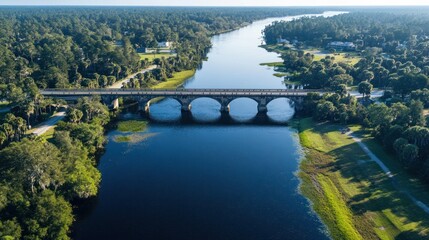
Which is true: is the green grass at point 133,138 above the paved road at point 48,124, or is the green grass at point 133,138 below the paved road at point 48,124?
below

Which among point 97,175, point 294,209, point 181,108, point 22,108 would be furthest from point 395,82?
point 22,108

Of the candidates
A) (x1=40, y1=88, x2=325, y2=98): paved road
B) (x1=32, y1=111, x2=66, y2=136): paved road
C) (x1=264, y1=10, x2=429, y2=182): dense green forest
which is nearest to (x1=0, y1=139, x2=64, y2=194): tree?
(x1=32, y1=111, x2=66, y2=136): paved road

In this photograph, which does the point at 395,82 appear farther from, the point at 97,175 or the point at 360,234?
the point at 97,175

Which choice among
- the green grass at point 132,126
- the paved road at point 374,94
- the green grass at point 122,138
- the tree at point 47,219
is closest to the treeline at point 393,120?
the paved road at point 374,94

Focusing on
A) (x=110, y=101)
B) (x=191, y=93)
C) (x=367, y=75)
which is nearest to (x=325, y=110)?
(x=191, y=93)

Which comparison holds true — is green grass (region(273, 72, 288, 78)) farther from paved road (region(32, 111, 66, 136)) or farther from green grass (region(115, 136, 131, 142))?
paved road (region(32, 111, 66, 136))

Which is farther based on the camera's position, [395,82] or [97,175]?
[395,82]

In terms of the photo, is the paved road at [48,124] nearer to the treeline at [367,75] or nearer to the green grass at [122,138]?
the green grass at [122,138]
